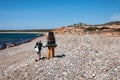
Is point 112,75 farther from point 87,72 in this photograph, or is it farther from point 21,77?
point 21,77

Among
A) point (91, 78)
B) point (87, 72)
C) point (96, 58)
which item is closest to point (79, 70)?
point (87, 72)

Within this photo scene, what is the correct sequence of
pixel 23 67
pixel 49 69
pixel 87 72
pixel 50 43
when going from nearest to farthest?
1. pixel 87 72
2. pixel 49 69
3. pixel 23 67
4. pixel 50 43

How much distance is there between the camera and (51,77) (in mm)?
16984

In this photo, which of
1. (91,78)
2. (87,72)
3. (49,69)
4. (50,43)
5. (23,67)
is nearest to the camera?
(91,78)

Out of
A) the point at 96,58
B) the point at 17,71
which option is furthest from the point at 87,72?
the point at 17,71

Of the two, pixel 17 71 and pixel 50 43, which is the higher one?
pixel 50 43

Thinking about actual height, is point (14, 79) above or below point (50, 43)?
below

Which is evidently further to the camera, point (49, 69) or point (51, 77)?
point (49, 69)

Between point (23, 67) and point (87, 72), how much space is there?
562 cm

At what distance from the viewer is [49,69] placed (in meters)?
18.8

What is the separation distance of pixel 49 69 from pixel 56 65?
39.7 inches

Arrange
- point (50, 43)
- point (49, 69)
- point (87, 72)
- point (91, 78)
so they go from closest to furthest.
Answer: point (91, 78) < point (87, 72) < point (49, 69) < point (50, 43)

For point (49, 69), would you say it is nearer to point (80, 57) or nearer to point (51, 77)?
point (51, 77)

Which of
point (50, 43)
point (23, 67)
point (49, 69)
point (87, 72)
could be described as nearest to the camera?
point (87, 72)
